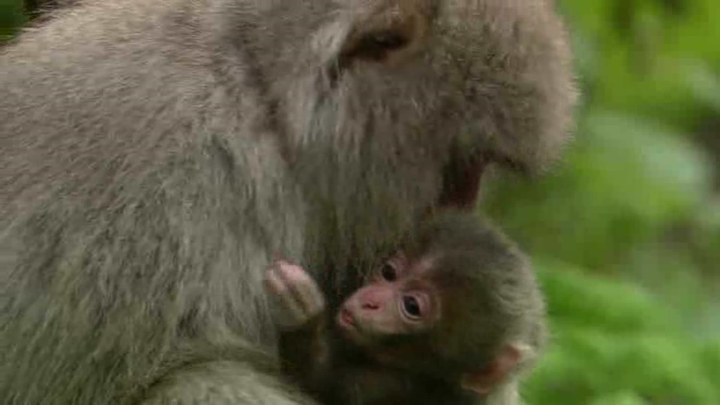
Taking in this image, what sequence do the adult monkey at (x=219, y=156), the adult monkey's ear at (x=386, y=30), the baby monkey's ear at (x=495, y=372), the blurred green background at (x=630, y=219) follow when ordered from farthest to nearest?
the blurred green background at (x=630, y=219), the baby monkey's ear at (x=495, y=372), the adult monkey's ear at (x=386, y=30), the adult monkey at (x=219, y=156)

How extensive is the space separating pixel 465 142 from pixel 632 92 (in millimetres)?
2032

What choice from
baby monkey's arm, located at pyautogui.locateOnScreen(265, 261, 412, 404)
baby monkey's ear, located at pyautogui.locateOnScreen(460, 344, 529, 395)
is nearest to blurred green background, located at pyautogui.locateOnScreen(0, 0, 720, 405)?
baby monkey's ear, located at pyautogui.locateOnScreen(460, 344, 529, 395)

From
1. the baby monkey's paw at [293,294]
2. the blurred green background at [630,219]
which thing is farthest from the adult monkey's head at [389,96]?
the blurred green background at [630,219]

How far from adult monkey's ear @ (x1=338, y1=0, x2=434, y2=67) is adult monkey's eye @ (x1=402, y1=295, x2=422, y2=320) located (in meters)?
0.40

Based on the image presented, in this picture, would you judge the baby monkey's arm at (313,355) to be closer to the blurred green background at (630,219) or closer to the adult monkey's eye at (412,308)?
the adult monkey's eye at (412,308)

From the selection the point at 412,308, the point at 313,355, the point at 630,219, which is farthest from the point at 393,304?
the point at 630,219

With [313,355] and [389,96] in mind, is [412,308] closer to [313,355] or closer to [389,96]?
[313,355]

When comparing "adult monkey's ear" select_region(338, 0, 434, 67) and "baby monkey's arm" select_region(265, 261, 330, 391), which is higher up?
"adult monkey's ear" select_region(338, 0, 434, 67)

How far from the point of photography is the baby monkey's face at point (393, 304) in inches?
110

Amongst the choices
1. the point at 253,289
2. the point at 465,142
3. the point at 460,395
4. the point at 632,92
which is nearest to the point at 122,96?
the point at 253,289

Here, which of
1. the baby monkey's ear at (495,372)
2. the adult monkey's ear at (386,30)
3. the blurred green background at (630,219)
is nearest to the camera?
the adult monkey's ear at (386,30)

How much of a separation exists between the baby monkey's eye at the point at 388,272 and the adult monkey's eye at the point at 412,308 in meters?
0.05

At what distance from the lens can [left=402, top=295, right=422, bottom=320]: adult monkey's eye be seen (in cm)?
283

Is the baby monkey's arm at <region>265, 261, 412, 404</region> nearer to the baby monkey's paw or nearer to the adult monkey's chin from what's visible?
the baby monkey's paw
